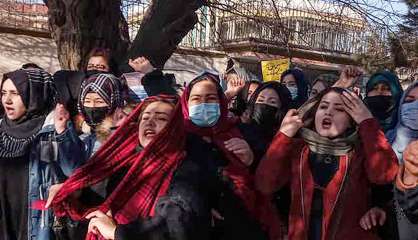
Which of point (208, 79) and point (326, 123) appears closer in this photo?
point (326, 123)

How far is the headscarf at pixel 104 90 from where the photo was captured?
3758mm

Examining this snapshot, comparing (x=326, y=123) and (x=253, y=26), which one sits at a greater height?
(x=253, y=26)

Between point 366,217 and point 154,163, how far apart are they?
110cm

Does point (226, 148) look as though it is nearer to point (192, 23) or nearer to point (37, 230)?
point (37, 230)

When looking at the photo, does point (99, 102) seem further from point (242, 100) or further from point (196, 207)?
point (242, 100)

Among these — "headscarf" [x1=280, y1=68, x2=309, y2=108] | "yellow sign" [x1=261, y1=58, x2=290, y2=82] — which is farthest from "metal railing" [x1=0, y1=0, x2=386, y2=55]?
"headscarf" [x1=280, y1=68, x2=309, y2=108]

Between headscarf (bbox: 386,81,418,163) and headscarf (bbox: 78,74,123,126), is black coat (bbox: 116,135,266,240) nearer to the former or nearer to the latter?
headscarf (bbox: 78,74,123,126)

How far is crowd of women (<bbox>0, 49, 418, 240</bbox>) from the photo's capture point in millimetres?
2867

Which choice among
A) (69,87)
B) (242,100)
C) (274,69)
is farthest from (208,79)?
(274,69)

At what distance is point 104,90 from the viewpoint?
3.78 m

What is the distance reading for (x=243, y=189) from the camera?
3246 mm

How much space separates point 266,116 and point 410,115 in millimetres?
967

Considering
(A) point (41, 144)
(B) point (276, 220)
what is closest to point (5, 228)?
(A) point (41, 144)

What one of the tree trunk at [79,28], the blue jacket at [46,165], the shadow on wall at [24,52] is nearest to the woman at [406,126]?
the blue jacket at [46,165]
